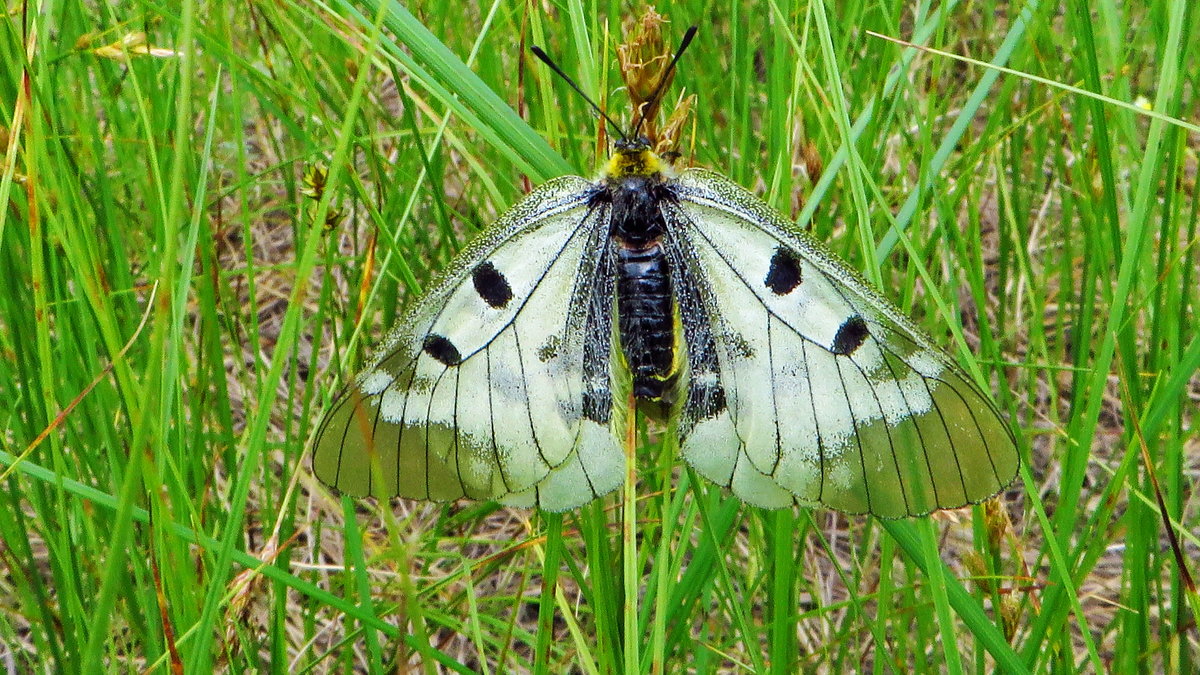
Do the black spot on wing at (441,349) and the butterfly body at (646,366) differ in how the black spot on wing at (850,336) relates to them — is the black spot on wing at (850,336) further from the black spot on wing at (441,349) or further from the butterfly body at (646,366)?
the black spot on wing at (441,349)

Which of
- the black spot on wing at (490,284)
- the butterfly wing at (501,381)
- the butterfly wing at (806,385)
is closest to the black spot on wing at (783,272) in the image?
the butterfly wing at (806,385)

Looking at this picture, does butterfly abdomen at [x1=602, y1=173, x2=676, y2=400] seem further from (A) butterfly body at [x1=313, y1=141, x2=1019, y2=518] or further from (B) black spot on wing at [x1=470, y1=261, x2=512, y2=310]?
(B) black spot on wing at [x1=470, y1=261, x2=512, y2=310]

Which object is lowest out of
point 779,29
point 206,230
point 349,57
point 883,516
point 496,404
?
point 883,516

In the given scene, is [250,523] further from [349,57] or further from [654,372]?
[654,372]

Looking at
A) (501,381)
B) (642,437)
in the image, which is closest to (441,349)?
(501,381)

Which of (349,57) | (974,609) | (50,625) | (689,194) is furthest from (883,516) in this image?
(349,57)

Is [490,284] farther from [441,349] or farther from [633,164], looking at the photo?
[633,164]
